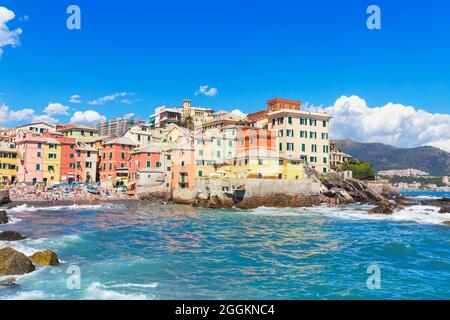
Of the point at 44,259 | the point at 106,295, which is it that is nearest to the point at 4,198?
the point at 44,259

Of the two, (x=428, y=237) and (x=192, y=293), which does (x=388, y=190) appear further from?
(x=192, y=293)

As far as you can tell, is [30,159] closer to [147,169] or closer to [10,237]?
[147,169]

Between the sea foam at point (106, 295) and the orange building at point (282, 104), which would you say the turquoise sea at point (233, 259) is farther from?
the orange building at point (282, 104)

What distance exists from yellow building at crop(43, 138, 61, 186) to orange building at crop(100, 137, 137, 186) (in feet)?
30.2

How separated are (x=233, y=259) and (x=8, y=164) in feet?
226

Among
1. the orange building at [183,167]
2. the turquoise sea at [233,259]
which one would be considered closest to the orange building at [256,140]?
the orange building at [183,167]

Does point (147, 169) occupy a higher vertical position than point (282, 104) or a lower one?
lower

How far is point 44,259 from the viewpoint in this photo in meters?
19.3

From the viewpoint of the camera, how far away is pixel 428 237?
30969 mm

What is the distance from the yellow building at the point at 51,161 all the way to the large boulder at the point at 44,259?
60.2 m

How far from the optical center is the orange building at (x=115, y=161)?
77500 millimetres

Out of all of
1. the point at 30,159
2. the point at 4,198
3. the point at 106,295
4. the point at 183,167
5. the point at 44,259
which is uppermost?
the point at 30,159

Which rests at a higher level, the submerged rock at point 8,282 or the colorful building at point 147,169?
the colorful building at point 147,169
